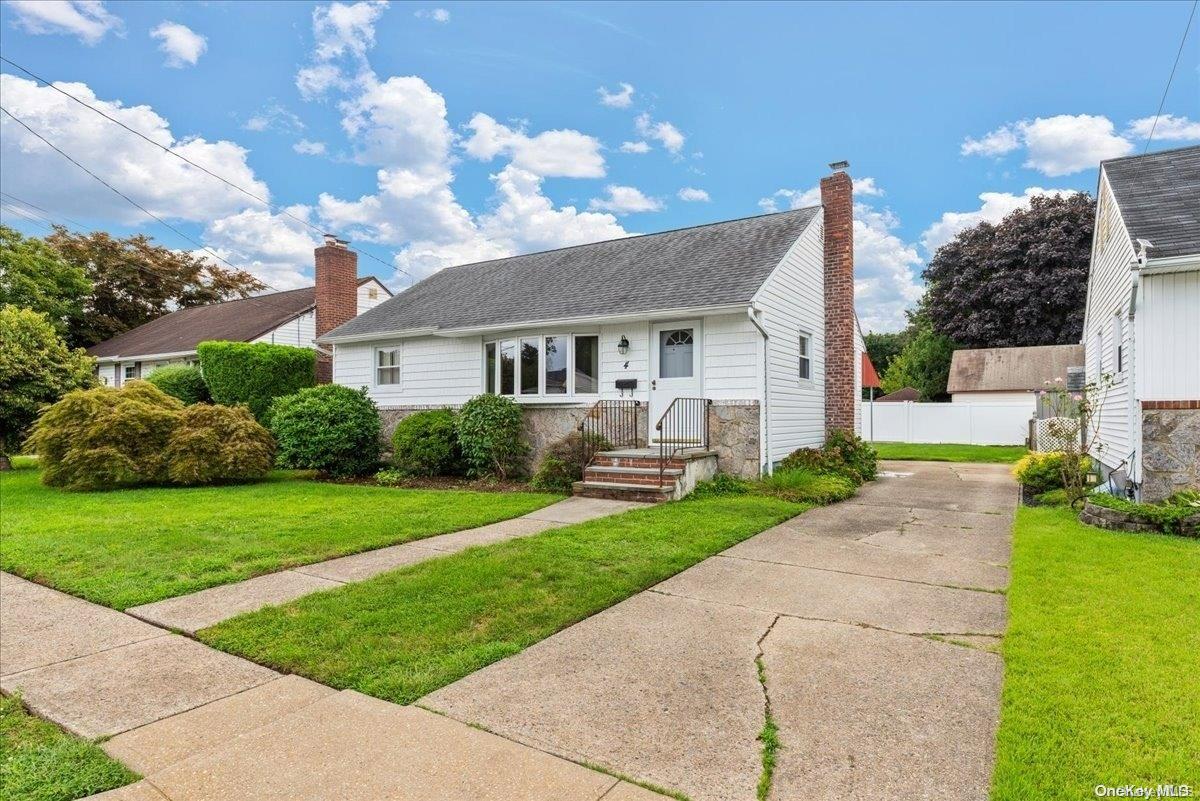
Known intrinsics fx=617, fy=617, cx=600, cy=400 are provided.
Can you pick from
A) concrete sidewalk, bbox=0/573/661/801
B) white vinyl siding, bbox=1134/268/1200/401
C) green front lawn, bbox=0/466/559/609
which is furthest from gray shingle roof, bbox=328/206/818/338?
concrete sidewalk, bbox=0/573/661/801

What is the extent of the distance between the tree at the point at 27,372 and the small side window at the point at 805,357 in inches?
687

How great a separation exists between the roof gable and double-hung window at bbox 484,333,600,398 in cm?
1170

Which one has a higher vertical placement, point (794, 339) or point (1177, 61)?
point (1177, 61)

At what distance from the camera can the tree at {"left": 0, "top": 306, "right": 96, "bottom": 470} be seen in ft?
47.5

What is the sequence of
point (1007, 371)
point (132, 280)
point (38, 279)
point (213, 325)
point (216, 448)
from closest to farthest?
1. point (216, 448)
2. point (213, 325)
3. point (38, 279)
4. point (1007, 371)
5. point (132, 280)

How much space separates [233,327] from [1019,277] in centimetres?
3478

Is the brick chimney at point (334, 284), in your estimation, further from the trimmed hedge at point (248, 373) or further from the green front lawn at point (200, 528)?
the green front lawn at point (200, 528)

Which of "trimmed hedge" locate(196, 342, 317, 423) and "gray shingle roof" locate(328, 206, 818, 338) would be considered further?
"trimmed hedge" locate(196, 342, 317, 423)

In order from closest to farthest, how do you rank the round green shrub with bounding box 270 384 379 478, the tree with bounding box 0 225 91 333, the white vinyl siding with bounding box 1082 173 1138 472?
the white vinyl siding with bounding box 1082 173 1138 472 → the round green shrub with bounding box 270 384 379 478 → the tree with bounding box 0 225 91 333

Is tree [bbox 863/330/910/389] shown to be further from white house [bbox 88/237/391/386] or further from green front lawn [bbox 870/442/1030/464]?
white house [bbox 88/237/391/386]

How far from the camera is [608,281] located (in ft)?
42.8

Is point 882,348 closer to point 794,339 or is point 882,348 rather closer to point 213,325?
point 794,339

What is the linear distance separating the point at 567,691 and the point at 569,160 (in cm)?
1664

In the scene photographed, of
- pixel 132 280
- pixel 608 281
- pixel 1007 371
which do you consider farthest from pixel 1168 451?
pixel 132 280
